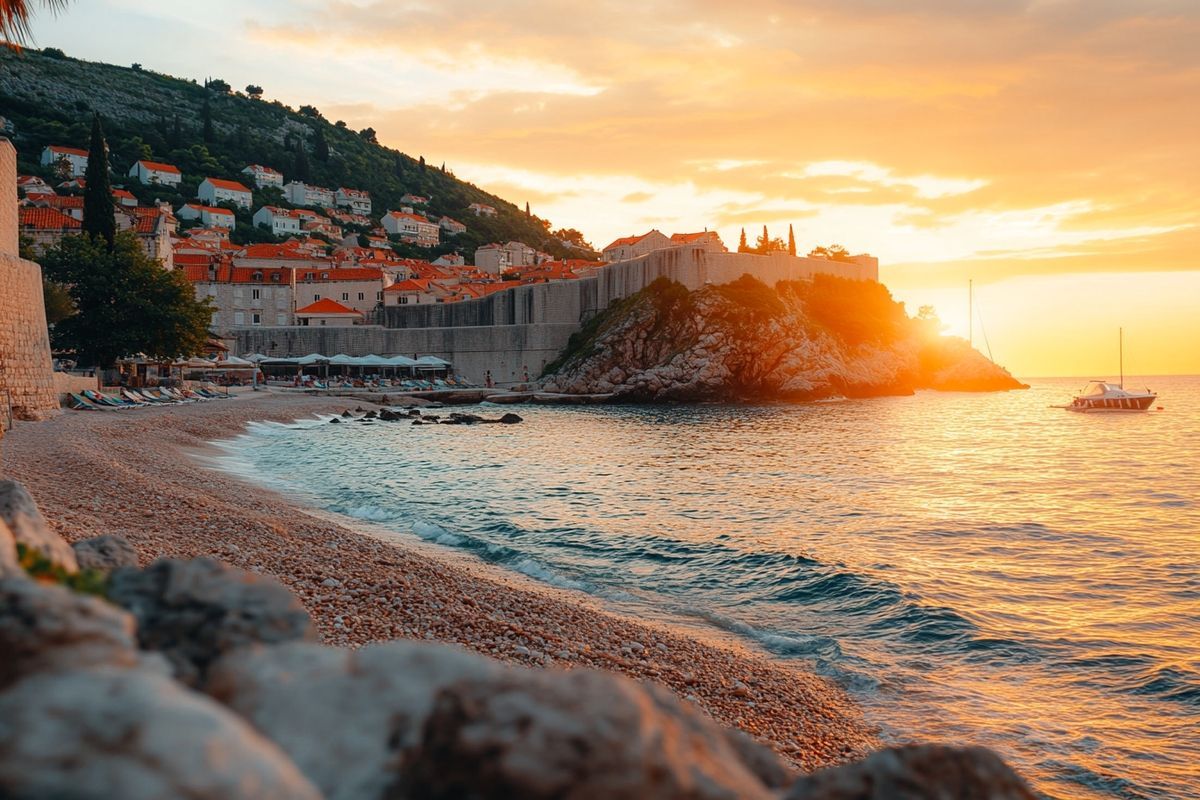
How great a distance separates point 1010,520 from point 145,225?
61064mm

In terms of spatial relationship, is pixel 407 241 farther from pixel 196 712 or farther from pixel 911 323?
pixel 196 712

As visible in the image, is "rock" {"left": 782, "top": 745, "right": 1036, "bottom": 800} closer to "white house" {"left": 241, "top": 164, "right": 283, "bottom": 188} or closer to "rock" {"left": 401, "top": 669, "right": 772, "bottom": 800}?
"rock" {"left": 401, "top": 669, "right": 772, "bottom": 800}

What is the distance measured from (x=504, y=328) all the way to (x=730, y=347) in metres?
19.2

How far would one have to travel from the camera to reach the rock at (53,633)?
1.78m

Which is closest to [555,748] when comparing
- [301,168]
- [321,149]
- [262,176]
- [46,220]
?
[46,220]

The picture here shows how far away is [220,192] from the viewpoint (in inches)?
4031

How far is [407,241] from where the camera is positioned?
120m

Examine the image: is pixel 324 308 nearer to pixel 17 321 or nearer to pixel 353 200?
pixel 17 321

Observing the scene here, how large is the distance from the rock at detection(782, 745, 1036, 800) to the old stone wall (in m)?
20.4

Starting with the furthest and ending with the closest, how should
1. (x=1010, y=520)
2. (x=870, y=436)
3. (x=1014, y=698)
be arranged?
(x=870, y=436) → (x=1010, y=520) → (x=1014, y=698)

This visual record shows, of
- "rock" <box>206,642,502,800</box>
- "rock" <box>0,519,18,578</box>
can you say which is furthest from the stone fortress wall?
"rock" <box>206,642,502,800</box>

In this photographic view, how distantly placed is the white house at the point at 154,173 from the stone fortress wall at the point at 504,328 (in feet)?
144

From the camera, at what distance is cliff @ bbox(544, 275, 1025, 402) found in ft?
197

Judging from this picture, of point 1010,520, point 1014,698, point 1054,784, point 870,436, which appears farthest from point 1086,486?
point 1054,784
